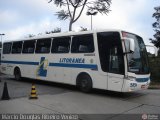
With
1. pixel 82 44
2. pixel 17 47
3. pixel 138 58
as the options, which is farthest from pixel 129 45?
pixel 17 47

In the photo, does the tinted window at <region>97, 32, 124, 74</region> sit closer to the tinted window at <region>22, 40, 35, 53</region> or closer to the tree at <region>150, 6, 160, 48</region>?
the tinted window at <region>22, 40, 35, 53</region>

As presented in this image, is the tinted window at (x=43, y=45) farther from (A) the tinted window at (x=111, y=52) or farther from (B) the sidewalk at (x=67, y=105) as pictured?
(B) the sidewalk at (x=67, y=105)

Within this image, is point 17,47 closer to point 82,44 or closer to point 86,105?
point 82,44

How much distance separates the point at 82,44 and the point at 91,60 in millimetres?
1082

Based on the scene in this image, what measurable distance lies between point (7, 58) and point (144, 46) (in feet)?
34.7

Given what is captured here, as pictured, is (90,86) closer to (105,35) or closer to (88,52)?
(88,52)

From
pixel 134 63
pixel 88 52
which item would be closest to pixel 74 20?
pixel 88 52

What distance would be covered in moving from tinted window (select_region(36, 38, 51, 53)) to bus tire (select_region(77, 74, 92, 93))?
3102 millimetres

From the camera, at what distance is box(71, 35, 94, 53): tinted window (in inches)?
454

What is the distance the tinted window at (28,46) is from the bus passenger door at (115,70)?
6.46 metres

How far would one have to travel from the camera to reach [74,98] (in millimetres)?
10312

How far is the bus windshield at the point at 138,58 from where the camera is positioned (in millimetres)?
10188

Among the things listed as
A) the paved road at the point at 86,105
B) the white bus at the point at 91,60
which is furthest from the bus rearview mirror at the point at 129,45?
the paved road at the point at 86,105

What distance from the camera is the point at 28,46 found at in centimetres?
1565
